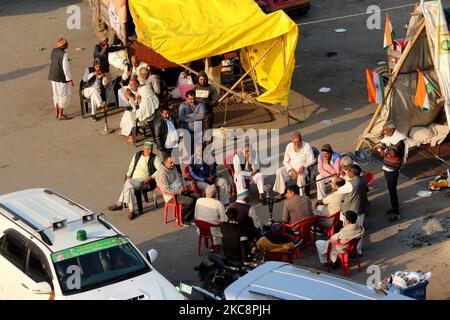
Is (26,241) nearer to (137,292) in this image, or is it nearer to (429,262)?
(137,292)

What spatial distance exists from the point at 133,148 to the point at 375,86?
15.9 ft

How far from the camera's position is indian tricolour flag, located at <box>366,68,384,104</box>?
696 inches

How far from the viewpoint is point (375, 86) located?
17766 mm

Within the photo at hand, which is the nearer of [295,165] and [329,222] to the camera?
[329,222]

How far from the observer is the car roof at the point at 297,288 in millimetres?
11156

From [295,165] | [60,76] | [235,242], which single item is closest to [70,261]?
[235,242]

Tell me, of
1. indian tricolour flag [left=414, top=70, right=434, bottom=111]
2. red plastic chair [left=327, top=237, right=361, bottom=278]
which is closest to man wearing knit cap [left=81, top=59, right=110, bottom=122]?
indian tricolour flag [left=414, top=70, right=434, bottom=111]

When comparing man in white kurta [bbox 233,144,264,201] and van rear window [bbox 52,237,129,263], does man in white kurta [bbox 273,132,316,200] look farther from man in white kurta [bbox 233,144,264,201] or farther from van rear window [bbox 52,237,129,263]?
van rear window [bbox 52,237,129,263]

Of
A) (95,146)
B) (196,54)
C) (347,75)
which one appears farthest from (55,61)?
(347,75)

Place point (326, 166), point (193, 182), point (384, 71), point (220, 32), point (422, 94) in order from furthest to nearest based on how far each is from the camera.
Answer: point (384, 71), point (220, 32), point (422, 94), point (193, 182), point (326, 166)

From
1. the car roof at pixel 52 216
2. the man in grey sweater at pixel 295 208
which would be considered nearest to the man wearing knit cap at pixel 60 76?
the car roof at pixel 52 216

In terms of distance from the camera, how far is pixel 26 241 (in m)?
13.1

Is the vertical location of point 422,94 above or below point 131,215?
above

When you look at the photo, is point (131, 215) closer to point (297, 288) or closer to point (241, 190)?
point (241, 190)
